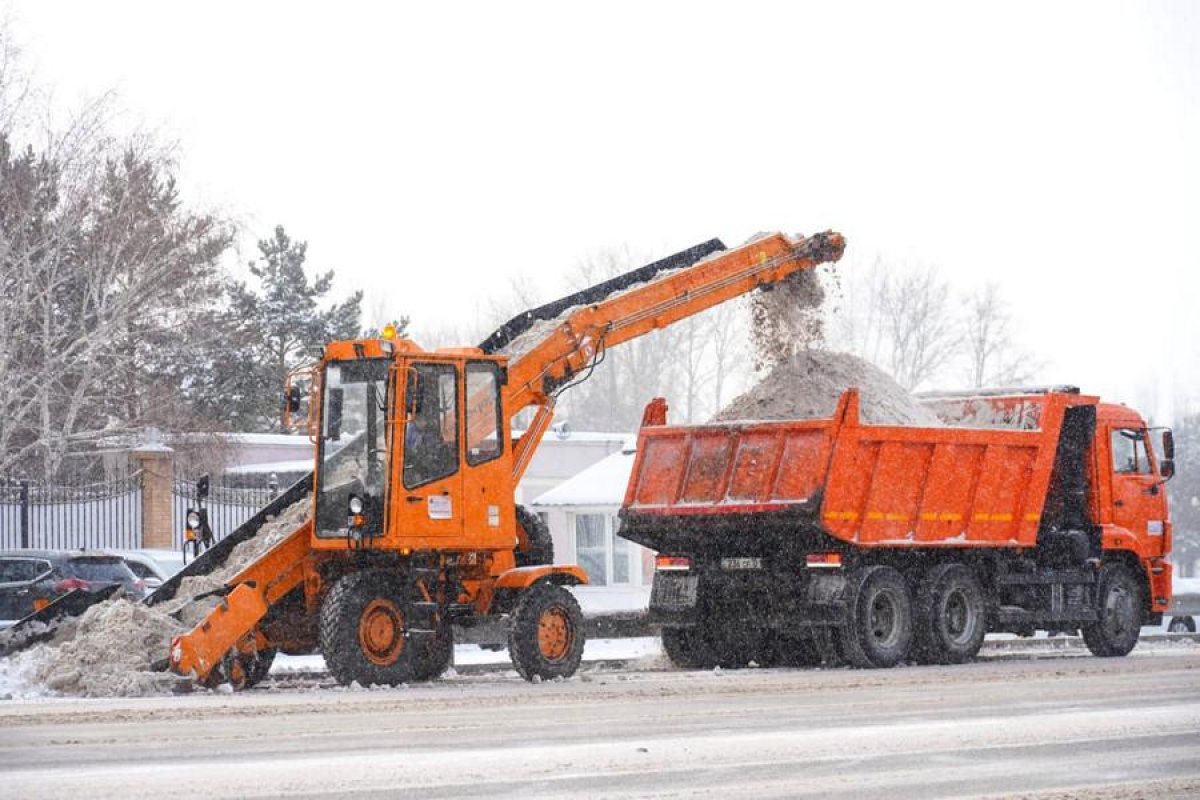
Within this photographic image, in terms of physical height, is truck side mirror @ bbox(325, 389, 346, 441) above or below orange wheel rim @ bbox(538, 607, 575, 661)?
above

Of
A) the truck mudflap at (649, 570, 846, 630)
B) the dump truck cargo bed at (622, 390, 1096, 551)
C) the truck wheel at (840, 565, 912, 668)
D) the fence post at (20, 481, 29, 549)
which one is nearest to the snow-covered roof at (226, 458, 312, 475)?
the fence post at (20, 481, 29, 549)

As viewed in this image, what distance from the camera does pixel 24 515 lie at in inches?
1288

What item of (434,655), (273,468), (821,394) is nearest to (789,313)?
(821,394)

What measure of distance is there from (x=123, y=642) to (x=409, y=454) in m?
3.18

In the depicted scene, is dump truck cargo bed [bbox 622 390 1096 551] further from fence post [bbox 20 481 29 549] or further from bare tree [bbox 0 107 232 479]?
bare tree [bbox 0 107 232 479]

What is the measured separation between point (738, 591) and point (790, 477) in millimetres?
1596

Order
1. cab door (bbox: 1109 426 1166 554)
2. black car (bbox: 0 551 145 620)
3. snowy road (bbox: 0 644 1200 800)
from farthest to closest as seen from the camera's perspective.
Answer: black car (bbox: 0 551 145 620)
cab door (bbox: 1109 426 1166 554)
snowy road (bbox: 0 644 1200 800)

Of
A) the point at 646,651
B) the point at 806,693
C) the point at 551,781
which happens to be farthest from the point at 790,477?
the point at 551,781

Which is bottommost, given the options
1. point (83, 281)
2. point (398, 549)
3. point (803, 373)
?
point (398, 549)

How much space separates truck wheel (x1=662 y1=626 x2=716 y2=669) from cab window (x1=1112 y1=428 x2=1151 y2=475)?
6038 mm

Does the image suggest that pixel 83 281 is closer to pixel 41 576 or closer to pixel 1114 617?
Result: pixel 41 576

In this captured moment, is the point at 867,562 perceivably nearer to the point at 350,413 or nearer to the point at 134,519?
the point at 350,413

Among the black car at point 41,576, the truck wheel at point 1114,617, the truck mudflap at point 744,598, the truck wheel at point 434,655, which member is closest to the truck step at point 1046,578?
the truck wheel at point 1114,617

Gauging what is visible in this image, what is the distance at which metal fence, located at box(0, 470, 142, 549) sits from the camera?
33000mm
